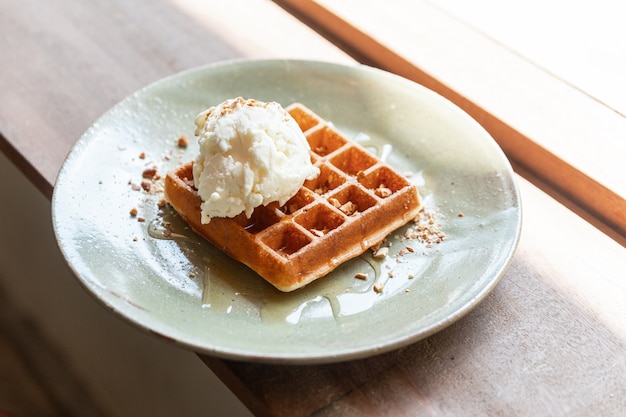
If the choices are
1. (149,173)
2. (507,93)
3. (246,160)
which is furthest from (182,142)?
(507,93)

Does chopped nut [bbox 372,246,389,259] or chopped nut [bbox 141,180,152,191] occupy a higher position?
chopped nut [bbox 141,180,152,191]

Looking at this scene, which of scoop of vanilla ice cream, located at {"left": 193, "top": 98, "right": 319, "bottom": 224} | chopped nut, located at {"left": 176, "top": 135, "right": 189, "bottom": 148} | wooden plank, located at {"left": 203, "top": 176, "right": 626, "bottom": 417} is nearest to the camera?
wooden plank, located at {"left": 203, "top": 176, "right": 626, "bottom": 417}

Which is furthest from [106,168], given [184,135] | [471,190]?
[471,190]

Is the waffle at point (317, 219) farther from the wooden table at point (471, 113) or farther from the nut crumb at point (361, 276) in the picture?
the wooden table at point (471, 113)

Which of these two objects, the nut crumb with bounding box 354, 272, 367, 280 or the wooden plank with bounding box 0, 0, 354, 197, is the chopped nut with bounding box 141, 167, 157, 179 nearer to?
the wooden plank with bounding box 0, 0, 354, 197

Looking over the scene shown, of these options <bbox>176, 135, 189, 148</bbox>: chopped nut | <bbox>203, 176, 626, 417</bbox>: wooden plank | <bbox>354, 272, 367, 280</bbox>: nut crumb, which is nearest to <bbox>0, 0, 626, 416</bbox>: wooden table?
<bbox>203, 176, 626, 417</bbox>: wooden plank

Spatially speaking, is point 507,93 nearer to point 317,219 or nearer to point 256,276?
point 317,219

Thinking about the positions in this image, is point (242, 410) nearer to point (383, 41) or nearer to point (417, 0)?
point (383, 41)
